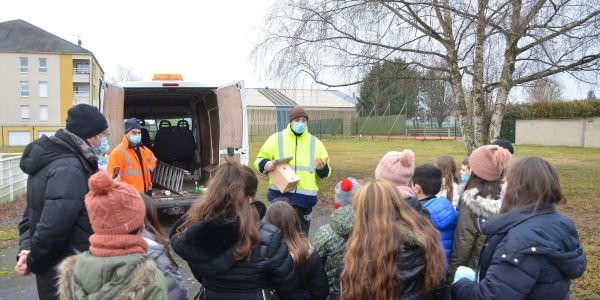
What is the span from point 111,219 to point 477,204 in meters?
2.22

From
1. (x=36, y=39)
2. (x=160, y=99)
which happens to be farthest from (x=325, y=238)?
(x=36, y=39)

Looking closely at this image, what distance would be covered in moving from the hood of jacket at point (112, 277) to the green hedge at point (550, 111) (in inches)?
1252

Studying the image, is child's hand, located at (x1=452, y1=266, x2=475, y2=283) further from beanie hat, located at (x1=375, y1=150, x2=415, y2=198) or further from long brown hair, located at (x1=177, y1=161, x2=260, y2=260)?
long brown hair, located at (x1=177, y1=161, x2=260, y2=260)

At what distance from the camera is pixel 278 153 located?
5.63m

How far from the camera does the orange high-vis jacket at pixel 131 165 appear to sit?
21.3 feet

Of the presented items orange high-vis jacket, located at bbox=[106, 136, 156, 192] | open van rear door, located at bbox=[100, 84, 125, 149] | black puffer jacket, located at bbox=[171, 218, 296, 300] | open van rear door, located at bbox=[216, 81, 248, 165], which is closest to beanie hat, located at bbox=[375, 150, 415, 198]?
black puffer jacket, located at bbox=[171, 218, 296, 300]

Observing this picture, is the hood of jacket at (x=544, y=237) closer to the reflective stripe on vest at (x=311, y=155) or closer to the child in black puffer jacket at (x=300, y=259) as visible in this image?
the child in black puffer jacket at (x=300, y=259)

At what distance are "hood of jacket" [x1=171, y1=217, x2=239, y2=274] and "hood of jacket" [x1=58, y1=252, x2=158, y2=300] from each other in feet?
1.37

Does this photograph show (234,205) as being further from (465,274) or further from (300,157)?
(300,157)

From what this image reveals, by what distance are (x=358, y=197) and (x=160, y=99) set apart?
7824mm

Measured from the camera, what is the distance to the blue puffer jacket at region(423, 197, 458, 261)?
11.4 ft

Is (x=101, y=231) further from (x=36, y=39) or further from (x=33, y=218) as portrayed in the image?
(x=36, y=39)

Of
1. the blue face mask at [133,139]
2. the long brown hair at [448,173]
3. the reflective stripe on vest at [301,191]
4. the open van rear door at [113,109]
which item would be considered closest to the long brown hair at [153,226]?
the reflective stripe on vest at [301,191]

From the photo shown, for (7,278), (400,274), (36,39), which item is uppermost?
(36,39)
